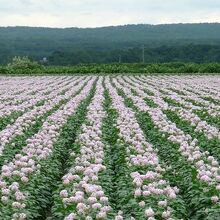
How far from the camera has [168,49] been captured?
117m

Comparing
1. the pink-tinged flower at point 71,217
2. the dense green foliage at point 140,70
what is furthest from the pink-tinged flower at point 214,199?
the dense green foliage at point 140,70

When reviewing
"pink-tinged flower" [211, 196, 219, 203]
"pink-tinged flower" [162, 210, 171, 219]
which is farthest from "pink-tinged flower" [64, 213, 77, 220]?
"pink-tinged flower" [211, 196, 219, 203]

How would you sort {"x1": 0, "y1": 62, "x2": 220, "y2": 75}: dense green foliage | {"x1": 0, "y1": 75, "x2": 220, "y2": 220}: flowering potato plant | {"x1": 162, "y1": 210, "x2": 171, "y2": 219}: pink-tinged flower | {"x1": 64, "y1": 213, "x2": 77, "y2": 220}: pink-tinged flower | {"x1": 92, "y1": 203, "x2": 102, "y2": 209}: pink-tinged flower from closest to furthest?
{"x1": 64, "y1": 213, "x2": 77, "y2": 220}: pink-tinged flower → {"x1": 162, "y1": 210, "x2": 171, "y2": 219}: pink-tinged flower → {"x1": 92, "y1": 203, "x2": 102, "y2": 209}: pink-tinged flower → {"x1": 0, "y1": 75, "x2": 220, "y2": 220}: flowering potato plant → {"x1": 0, "y1": 62, "x2": 220, "y2": 75}: dense green foliage

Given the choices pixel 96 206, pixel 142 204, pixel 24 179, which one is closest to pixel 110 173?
pixel 24 179

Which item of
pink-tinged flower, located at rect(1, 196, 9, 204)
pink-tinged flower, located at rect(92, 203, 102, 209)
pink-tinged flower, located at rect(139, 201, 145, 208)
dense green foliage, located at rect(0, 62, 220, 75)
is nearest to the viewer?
pink-tinged flower, located at rect(92, 203, 102, 209)

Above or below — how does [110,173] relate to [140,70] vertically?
above

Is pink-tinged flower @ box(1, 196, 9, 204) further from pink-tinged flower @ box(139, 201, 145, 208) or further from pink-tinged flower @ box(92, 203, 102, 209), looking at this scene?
pink-tinged flower @ box(139, 201, 145, 208)

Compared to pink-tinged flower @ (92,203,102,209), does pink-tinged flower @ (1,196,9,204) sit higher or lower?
lower

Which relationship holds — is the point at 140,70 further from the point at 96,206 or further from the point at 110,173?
the point at 96,206

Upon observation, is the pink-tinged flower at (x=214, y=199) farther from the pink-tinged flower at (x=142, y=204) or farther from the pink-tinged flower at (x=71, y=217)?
the pink-tinged flower at (x=71, y=217)

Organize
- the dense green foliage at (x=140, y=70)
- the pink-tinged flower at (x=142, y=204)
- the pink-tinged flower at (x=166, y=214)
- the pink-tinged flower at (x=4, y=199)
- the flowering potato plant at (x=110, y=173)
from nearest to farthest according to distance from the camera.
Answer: the pink-tinged flower at (x=166, y=214) → the pink-tinged flower at (x=142, y=204) → the flowering potato plant at (x=110, y=173) → the pink-tinged flower at (x=4, y=199) → the dense green foliage at (x=140, y=70)

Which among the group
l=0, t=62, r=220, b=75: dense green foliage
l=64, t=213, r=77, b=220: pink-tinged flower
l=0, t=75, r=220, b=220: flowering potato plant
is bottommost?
l=0, t=62, r=220, b=75: dense green foliage

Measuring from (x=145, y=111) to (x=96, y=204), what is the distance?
10775mm

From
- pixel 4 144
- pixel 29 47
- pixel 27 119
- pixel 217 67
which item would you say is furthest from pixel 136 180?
pixel 29 47
